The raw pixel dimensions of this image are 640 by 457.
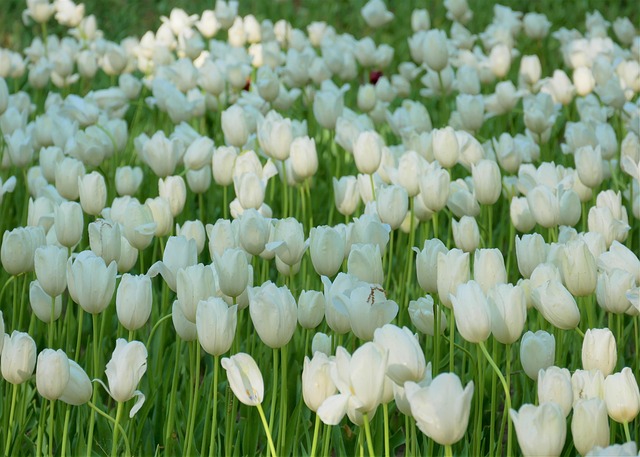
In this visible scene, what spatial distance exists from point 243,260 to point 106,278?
257 millimetres

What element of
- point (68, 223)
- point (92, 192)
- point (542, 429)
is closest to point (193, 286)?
point (68, 223)

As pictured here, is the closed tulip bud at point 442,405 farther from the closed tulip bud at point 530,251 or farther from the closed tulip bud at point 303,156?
the closed tulip bud at point 303,156

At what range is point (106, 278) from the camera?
1.84 m

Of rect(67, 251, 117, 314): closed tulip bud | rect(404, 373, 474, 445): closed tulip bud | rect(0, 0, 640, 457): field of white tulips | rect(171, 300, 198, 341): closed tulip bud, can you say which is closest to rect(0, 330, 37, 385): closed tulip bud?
rect(0, 0, 640, 457): field of white tulips

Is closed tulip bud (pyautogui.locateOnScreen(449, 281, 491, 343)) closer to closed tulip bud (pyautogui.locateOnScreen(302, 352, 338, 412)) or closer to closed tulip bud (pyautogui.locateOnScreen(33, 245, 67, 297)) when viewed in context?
closed tulip bud (pyautogui.locateOnScreen(302, 352, 338, 412))

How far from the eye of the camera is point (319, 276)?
2629 mm

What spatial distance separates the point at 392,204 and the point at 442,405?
0.98m

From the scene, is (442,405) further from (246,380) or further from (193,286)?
(193,286)

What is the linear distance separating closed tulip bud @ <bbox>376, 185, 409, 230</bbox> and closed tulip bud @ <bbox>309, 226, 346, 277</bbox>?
1.00 feet

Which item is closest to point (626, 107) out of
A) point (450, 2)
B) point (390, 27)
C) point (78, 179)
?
point (450, 2)

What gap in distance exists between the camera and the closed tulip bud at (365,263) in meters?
1.87

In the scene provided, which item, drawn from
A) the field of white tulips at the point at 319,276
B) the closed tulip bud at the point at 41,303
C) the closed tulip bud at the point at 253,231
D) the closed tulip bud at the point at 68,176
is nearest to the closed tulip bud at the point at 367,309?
the field of white tulips at the point at 319,276

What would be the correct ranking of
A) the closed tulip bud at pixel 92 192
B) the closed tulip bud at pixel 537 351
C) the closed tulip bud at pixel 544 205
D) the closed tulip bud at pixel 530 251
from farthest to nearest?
the closed tulip bud at pixel 92 192, the closed tulip bud at pixel 544 205, the closed tulip bud at pixel 530 251, the closed tulip bud at pixel 537 351

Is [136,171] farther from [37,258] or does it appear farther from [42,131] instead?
[37,258]
